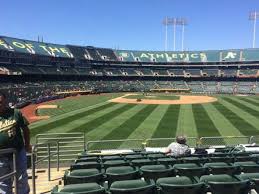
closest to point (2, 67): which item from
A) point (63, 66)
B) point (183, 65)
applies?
point (63, 66)

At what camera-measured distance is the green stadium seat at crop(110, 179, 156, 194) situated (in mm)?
6223

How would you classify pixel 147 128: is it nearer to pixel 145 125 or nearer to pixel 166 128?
pixel 166 128

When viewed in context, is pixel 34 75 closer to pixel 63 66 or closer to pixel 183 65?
pixel 63 66

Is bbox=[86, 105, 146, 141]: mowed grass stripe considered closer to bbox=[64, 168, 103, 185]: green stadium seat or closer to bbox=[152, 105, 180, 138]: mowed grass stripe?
bbox=[152, 105, 180, 138]: mowed grass stripe

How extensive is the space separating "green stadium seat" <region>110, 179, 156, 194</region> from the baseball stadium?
0.06 ft

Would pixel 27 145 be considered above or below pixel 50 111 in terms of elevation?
above

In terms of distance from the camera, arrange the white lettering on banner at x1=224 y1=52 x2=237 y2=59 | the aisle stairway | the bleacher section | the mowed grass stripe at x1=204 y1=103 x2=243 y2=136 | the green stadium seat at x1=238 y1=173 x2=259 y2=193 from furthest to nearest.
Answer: the white lettering on banner at x1=224 y1=52 x2=237 y2=59 → the mowed grass stripe at x1=204 y1=103 x2=243 y2=136 → the aisle stairway → the green stadium seat at x1=238 y1=173 x2=259 y2=193 → the bleacher section

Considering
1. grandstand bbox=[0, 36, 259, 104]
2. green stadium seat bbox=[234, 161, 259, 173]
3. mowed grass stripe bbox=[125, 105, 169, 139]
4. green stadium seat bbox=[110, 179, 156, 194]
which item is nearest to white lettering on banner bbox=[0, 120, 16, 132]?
green stadium seat bbox=[110, 179, 156, 194]

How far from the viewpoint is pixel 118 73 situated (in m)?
109

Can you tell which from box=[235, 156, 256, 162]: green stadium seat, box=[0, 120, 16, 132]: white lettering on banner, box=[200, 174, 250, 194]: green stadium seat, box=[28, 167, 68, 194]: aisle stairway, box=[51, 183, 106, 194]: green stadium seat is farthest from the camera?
box=[28, 167, 68, 194]: aisle stairway

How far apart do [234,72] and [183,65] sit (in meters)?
17.0

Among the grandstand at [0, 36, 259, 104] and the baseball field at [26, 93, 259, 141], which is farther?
the grandstand at [0, 36, 259, 104]

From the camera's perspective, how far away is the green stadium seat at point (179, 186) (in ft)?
21.1

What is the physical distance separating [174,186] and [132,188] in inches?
31.1
